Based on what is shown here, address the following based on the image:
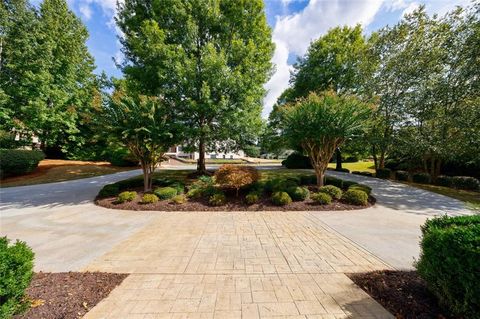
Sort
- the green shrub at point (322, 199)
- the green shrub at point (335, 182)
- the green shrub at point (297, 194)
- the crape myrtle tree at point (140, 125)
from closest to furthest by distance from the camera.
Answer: the green shrub at point (322, 199) < the green shrub at point (297, 194) < the crape myrtle tree at point (140, 125) < the green shrub at point (335, 182)

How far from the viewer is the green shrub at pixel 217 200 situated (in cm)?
882

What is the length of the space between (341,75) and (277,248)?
18175 mm

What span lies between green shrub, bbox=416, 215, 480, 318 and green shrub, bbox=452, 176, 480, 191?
14.6 m

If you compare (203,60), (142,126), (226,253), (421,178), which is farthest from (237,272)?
(421,178)

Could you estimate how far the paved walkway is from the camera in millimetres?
3045

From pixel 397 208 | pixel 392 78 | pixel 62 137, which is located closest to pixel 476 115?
pixel 392 78

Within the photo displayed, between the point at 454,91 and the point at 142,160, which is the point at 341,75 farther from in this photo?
the point at 142,160

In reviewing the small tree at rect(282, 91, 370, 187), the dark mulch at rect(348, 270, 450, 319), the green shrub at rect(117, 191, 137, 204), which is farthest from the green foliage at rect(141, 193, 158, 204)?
the dark mulch at rect(348, 270, 450, 319)

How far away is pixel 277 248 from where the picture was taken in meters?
5.02

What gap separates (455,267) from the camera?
243 centimetres

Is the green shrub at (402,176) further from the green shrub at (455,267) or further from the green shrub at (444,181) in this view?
the green shrub at (455,267)

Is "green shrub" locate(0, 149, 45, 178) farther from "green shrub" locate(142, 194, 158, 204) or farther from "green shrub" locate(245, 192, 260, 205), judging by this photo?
"green shrub" locate(245, 192, 260, 205)

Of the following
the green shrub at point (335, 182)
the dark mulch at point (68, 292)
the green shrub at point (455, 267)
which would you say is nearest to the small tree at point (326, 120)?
the green shrub at point (335, 182)

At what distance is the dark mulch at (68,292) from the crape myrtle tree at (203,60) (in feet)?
26.0
